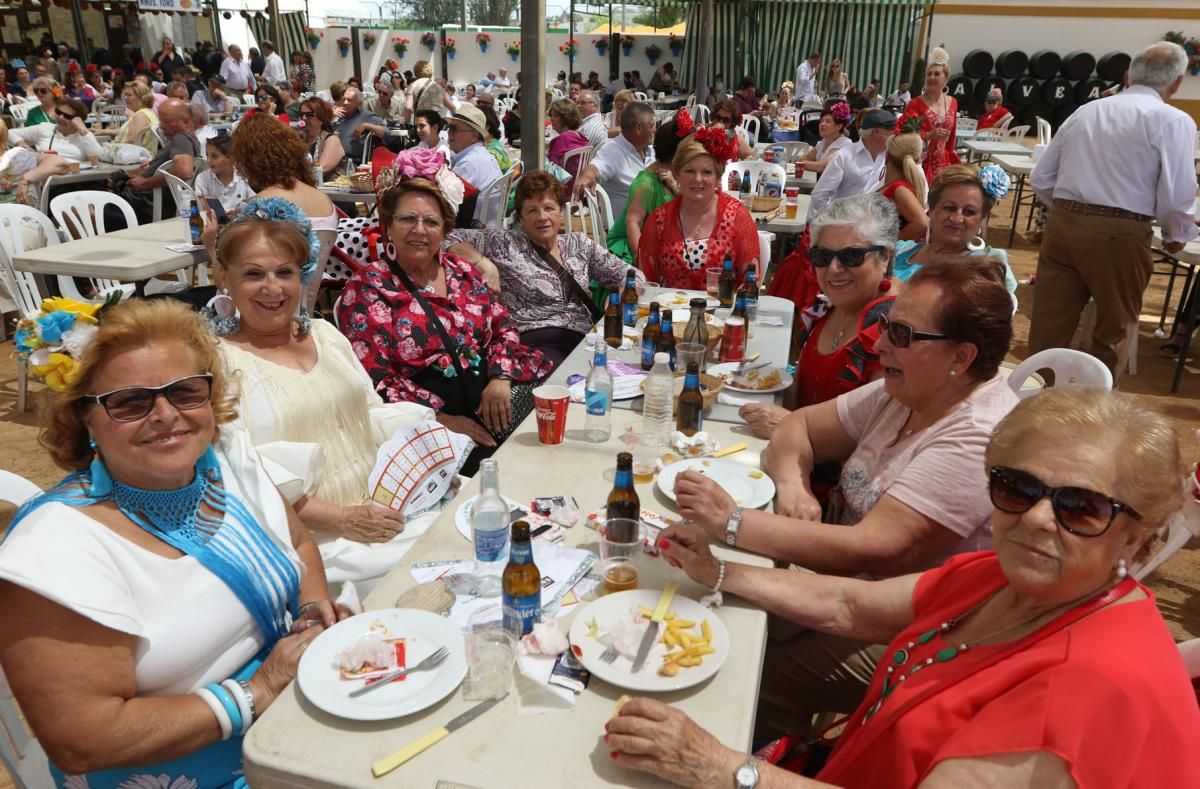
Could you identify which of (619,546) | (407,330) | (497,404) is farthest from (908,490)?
(407,330)

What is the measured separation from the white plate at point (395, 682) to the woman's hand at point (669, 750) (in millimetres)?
366

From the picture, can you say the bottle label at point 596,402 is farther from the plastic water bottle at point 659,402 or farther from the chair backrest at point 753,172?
the chair backrest at point 753,172

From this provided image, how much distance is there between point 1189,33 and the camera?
21484 millimetres

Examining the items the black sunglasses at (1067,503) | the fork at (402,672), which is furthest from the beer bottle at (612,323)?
the black sunglasses at (1067,503)

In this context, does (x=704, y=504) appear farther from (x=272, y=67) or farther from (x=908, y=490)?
(x=272, y=67)

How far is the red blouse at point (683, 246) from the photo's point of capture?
479 cm

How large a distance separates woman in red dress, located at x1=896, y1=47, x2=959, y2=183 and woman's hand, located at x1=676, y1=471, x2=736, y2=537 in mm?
5026

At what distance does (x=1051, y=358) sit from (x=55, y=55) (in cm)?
2640

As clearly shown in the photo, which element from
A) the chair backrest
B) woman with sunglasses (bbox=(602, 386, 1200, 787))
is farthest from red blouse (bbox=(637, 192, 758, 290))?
woman with sunglasses (bbox=(602, 386, 1200, 787))

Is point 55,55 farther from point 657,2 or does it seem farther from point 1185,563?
Result: point 1185,563

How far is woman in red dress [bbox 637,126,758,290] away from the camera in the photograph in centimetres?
469

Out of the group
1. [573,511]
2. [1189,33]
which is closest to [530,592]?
[573,511]

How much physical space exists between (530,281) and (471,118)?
3.26 metres

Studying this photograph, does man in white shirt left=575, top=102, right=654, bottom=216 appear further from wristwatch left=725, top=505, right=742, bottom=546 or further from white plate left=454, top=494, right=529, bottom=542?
wristwatch left=725, top=505, right=742, bottom=546
